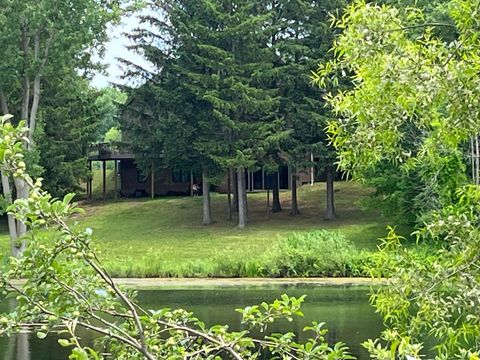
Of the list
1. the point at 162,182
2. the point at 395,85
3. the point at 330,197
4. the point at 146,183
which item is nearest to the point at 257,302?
the point at 395,85

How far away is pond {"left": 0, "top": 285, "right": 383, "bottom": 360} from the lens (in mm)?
15094

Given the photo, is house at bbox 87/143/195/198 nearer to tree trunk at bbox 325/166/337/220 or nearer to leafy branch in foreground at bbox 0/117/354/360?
tree trunk at bbox 325/166/337/220

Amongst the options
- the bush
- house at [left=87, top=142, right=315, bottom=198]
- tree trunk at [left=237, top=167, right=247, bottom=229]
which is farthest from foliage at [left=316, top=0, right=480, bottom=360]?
house at [left=87, top=142, right=315, bottom=198]

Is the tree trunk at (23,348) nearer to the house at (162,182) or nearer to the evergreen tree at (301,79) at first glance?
the evergreen tree at (301,79)

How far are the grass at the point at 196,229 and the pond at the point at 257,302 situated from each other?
131 inches

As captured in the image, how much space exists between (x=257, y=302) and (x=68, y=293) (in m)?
17.4

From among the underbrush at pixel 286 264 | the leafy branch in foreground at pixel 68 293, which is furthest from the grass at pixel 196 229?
the leafy branch in foreground at pixel 68 293

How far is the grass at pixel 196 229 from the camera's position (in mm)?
28484

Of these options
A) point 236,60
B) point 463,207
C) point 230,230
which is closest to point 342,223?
point 230,230

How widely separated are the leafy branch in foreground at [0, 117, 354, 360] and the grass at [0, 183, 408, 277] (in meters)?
23.2

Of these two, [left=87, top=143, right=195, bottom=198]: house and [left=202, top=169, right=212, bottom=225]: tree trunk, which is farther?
[left=87, top=143, right=195, bottom=198]: house

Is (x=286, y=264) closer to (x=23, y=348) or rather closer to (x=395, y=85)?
(x=23, y=348)

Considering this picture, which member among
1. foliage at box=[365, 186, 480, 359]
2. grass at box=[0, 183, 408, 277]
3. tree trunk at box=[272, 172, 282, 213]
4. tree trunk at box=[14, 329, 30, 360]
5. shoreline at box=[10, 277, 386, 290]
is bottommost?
shoreline at box=[10, 277, 386, 290]

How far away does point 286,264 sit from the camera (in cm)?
2681
